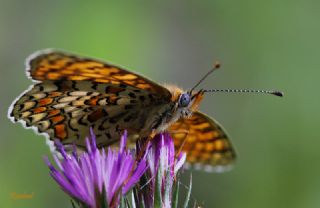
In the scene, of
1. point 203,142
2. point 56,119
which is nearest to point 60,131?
point 56,119

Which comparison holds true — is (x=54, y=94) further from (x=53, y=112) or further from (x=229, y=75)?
(x=229, y=75)

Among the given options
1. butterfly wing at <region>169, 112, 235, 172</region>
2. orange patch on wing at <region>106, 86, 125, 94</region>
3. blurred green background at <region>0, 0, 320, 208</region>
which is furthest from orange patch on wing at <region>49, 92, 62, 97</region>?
blurred green background at <region>0, 0, 320, 208</region>

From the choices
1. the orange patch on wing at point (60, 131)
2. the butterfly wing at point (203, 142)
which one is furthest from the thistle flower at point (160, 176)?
the orange patch on wing at point (60, 131)

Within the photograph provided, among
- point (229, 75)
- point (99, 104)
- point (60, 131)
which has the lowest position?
point (60, 131)

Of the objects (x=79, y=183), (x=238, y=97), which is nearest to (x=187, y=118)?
(x=79, y=183)

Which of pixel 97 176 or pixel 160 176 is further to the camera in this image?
pixel 160 176

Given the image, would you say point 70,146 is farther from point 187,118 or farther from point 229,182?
point 229,182
